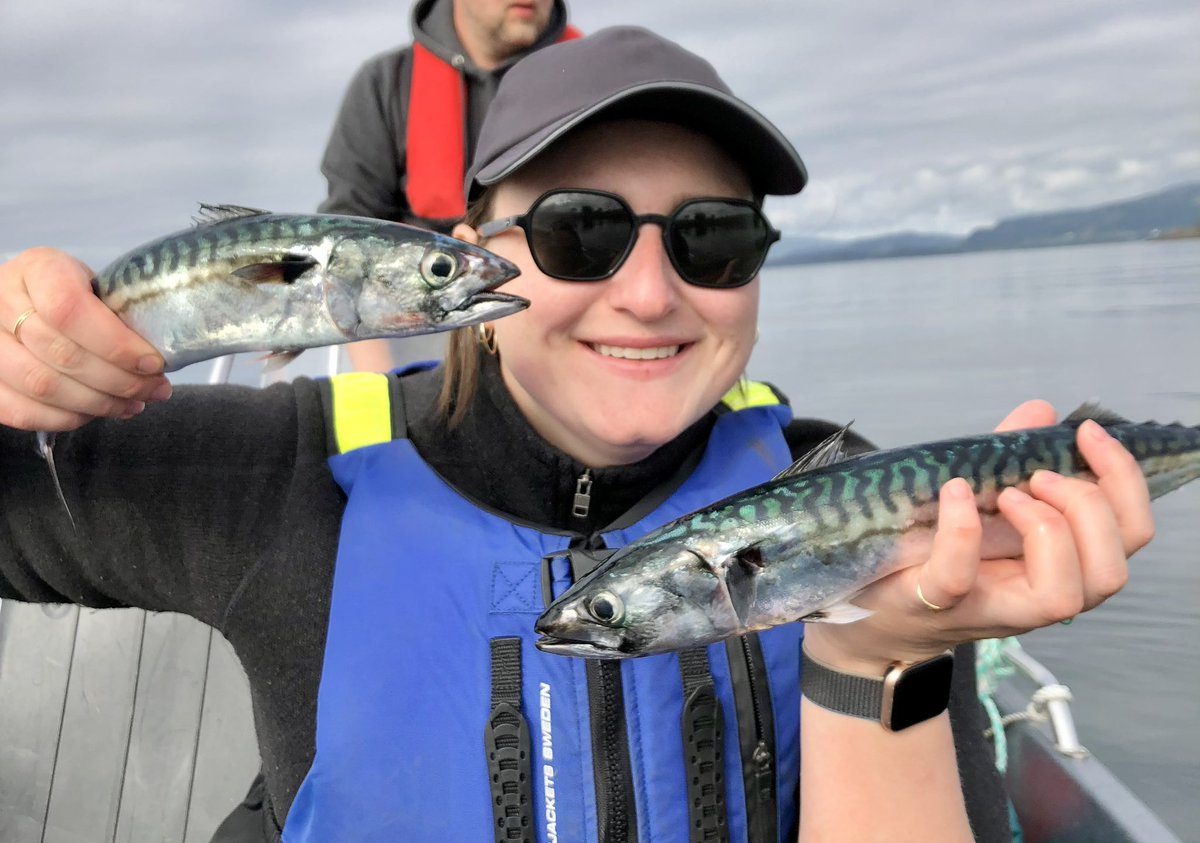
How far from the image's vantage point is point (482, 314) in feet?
5.61

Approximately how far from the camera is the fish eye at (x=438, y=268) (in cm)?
173

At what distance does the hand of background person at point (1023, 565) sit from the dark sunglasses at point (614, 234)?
3.05ft

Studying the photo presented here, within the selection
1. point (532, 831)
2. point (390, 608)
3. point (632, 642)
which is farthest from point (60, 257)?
point (532, 831)

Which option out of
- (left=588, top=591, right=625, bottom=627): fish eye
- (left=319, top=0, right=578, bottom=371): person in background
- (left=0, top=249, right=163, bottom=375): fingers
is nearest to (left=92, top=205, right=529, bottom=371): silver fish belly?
(left=0, top=249, right=163, bottom=375): fingers

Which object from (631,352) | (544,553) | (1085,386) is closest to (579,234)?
(631,352)

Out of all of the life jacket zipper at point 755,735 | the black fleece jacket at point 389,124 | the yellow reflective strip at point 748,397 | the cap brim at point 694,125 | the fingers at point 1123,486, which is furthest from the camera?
the black fleece jacket at point 389,124

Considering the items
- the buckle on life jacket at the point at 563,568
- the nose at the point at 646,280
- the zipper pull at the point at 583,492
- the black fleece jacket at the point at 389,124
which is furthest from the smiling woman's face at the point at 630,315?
the black fleece jacket at the point at 389,124

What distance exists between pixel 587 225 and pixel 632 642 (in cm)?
112

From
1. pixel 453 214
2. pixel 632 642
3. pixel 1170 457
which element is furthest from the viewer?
pixel 453 214

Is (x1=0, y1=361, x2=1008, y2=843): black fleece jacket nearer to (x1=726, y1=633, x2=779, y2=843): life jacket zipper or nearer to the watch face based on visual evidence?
the watch face

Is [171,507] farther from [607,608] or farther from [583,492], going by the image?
[607,608]

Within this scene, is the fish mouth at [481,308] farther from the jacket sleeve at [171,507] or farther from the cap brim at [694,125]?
the jacket sleeve at [171,507]

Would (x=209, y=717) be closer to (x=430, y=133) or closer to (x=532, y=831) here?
(x=532, y=831)

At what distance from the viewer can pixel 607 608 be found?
1936 mm
